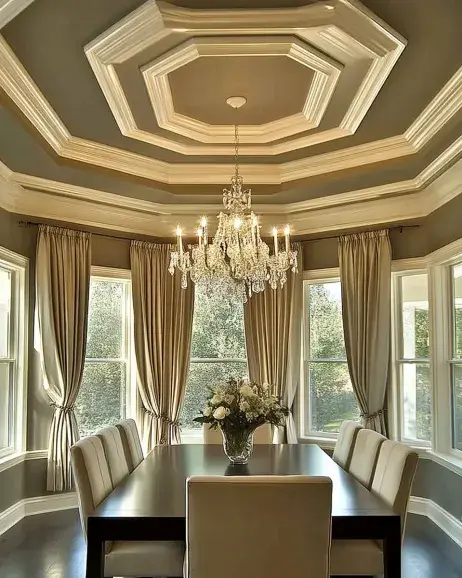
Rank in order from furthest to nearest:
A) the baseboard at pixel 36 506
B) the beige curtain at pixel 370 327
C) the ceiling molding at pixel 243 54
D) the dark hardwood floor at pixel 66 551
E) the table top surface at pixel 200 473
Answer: the beige curtain at pixel 370 327 → the baseboard at pixel 36 506 → the dark hardwood floor at pixel 66 551 → the ceiling molding at pixel 243 54 → the table top surface at pixel 200 473

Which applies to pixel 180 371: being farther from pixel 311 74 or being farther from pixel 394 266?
pixel 311 74

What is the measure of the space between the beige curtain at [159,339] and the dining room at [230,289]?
0.07ft

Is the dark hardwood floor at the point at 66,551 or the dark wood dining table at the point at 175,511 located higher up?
the dark wood dining table at the point at 175,511

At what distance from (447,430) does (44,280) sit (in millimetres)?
3656

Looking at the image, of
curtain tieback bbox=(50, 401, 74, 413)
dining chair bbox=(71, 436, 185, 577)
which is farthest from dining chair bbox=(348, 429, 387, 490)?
curtain tieback bbox=(50, 401, 74, 413)

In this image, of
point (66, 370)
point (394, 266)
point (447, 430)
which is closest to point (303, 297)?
point (394, 266)

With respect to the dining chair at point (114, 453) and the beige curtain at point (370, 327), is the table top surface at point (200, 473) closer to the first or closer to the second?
the dining chair at point (114, 453)

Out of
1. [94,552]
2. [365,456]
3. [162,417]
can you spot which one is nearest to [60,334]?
[162,417]

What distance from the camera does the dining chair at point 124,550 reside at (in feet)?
9.14

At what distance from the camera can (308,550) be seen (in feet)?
7.75

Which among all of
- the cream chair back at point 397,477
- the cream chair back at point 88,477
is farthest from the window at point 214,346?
the cream chair back at point 397,477

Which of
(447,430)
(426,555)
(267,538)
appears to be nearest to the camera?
(267,538)

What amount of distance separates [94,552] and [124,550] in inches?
10.6

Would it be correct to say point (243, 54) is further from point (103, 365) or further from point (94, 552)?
point (103, 365)
